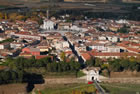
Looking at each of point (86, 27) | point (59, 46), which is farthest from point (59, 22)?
point (59, 46)

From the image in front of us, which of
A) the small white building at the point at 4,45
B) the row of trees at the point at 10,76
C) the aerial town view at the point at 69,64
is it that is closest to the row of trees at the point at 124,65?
the aerial town view at the point at 69,64

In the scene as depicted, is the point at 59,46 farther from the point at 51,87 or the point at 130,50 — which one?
the point at 51,87

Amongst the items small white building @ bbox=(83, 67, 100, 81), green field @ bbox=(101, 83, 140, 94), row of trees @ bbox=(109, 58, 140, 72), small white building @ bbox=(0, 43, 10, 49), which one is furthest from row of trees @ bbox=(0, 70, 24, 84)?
small white building @ bbox=(0, 43, 10, 49)

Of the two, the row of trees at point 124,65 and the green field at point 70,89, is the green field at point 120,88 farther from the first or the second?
the row of trees at point 124,65

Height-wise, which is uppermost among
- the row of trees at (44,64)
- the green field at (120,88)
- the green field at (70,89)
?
the row of trees at (44,64)

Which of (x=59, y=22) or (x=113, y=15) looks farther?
(x=113, y=15)

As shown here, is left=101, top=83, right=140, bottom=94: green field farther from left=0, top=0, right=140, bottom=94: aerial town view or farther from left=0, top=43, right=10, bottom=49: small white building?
left=0, top=43, right=10, bottom=49: small white building
